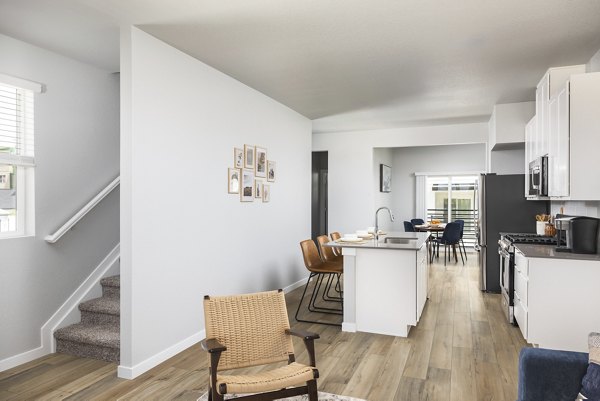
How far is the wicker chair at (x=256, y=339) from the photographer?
7.39 ft

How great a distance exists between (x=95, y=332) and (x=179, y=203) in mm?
1337

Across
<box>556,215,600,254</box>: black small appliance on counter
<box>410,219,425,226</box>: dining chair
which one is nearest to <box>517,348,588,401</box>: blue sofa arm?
<box>556,215,600,254</box>: black small appliance on counter

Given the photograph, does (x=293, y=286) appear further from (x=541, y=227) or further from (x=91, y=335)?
(x=541, y=227)

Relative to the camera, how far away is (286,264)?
5.88 meters

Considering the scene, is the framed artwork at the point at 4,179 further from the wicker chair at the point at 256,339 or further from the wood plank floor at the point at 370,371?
the wicker chair at the point at 256,339

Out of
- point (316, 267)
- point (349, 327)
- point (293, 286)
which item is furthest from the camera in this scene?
point (293, 286)

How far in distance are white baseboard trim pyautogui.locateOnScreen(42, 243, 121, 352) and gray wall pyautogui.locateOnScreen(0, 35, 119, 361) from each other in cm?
5

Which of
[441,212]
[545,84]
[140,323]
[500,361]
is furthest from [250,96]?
[441,212]

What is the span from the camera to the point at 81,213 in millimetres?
3816

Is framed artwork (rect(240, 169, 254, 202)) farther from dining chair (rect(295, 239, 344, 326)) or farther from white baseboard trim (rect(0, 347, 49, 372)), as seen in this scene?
white baseboard trim (rect(0, 347, 49, 372))

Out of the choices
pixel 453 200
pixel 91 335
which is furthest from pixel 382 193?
pixel 91 335

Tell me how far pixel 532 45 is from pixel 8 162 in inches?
177

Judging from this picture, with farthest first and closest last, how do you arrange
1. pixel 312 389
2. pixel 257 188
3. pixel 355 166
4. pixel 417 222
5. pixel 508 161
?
pixel 417 222 < pixel 355 166 < pixel 508 161 < pixel 257 188 < pixel 312 389

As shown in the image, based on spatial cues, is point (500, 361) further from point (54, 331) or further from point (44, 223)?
point (44, 223)
